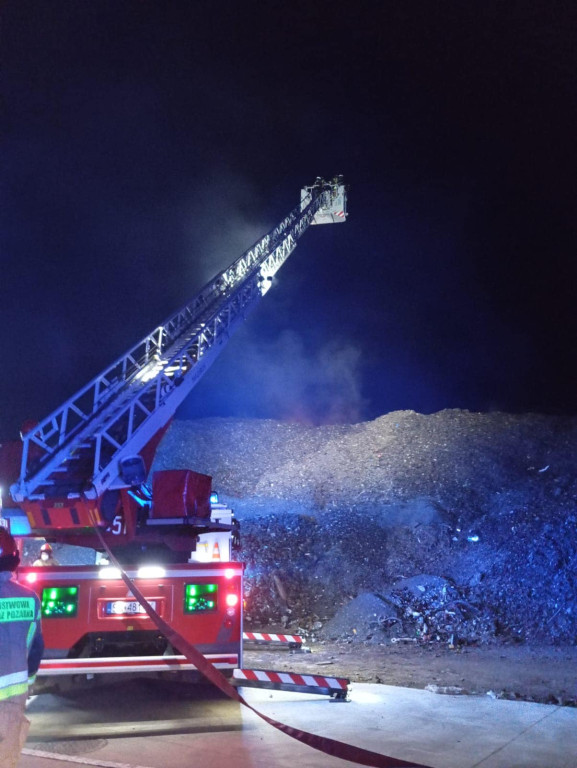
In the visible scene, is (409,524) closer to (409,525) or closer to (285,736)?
(409,525)

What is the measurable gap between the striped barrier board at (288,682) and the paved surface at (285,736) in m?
0.18

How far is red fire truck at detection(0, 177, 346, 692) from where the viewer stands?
6.02 meters

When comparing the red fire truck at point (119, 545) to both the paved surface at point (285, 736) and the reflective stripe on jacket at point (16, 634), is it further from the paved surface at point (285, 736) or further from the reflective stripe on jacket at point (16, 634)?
the reflective stripe on jacket at point (16, 634)

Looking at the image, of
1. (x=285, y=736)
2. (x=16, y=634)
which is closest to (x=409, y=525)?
(x=285, y=736)

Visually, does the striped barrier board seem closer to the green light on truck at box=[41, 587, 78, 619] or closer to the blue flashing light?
the green light on truck at box=[41, 587, 78, 619]

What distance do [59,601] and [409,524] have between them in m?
→ 10.9

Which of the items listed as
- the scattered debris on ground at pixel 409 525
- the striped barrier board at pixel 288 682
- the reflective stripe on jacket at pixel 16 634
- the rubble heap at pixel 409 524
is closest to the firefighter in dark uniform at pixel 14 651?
the reflective stripe on jacket at pixel 16 634

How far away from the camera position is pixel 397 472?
20219 mm

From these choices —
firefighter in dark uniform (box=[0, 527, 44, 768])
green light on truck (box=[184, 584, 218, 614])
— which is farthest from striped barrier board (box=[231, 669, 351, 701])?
firefighter in dark uniform (box=[0, 527, 44, 768])

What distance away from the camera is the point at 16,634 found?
2.78 m

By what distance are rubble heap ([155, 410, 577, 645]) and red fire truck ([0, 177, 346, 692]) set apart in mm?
5301

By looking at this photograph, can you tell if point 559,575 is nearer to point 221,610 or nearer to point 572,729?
point 572,729

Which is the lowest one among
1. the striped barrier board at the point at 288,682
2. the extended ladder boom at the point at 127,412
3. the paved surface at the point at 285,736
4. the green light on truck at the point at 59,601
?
the paved surface at the point at 285,736

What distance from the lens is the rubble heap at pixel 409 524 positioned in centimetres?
1145
